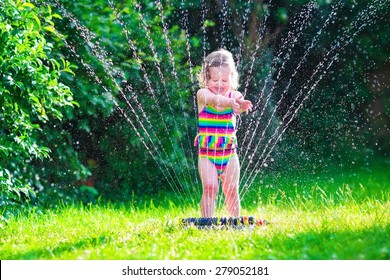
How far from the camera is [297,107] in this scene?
9.58 m

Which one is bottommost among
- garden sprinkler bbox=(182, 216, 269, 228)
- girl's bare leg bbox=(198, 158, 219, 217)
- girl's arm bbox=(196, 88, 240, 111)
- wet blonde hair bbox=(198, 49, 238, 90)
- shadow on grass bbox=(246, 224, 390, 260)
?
shadow on grass bbox=(246, 224, 390, 260)

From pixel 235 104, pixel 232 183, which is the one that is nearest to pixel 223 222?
pixel 232 183

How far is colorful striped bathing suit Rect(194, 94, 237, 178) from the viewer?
4512 mm

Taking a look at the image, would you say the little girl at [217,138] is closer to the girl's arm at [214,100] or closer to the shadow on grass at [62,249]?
the girl's arm at [214,100]

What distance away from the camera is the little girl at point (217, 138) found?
177 inches

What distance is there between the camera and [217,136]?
14.9ft

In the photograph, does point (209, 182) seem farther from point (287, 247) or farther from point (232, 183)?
point (287, 247)

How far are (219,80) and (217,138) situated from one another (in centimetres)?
41

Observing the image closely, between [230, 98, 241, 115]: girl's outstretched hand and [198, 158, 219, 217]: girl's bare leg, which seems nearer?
[230, 98, 241, 115]: girl's outstretched hand

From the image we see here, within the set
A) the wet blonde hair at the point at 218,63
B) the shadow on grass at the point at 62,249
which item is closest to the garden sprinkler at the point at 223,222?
the shadow on grass at the point at 62,249

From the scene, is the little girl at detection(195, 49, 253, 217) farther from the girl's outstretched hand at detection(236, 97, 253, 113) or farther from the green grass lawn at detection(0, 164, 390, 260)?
the green grass lawn at detection(0, 164, 390, 260)

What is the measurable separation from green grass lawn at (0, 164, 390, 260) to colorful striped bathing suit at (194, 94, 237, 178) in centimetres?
54

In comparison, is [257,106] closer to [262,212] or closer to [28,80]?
[262,212]

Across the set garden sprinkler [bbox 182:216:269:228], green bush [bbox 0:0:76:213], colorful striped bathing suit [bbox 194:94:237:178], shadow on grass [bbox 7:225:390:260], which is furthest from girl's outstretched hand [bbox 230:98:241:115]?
green bush [bbox 0:0:76:213]
